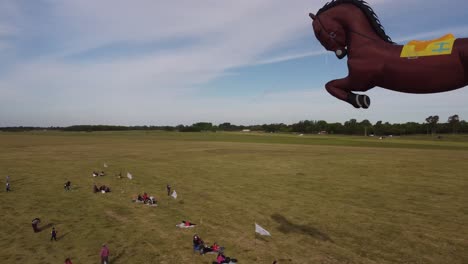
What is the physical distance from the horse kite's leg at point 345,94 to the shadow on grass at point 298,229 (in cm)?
1830

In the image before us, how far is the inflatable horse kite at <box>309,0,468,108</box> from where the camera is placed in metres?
6.78

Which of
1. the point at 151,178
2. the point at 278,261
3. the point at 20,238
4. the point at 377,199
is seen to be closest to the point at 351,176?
the point at 377,199

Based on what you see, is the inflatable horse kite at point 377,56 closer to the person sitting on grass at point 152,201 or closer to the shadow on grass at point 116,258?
the shadow on grass at point 116,258

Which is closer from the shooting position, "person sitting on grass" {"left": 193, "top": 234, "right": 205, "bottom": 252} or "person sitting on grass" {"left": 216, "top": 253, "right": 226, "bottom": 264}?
"person sitting on grass" {"left": 216, "top": 253, "right": 226, "bottom": 264}

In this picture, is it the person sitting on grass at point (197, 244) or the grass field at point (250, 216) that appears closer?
the grass field at point (250, 216)

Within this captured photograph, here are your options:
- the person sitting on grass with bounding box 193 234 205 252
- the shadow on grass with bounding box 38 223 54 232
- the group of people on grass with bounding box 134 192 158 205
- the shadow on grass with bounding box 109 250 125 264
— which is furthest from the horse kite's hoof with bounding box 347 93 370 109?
the group of people on grass with bounding box 134 192 158 205

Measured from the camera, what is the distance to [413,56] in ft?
23.3

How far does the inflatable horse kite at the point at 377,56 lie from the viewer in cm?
678

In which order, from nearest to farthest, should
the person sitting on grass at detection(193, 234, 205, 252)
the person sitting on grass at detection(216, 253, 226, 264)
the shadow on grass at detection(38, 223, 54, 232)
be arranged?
the person sitting on grass at detection(216, 253, 226, 264) < the person sitting on grass at detection(193, 234, 205, 252) < the shadow on grass at detection(38, 223, 54, 232)

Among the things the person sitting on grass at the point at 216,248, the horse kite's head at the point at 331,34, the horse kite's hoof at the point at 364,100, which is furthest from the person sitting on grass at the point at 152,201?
the horse kite's hoof at the point at 364,100

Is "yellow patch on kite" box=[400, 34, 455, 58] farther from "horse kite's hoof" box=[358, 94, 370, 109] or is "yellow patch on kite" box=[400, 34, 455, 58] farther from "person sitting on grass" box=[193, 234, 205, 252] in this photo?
"person sitting on grass" box=[193, 234, 205, 252]

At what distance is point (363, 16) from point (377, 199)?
31113 mm

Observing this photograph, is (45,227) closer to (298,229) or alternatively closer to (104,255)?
(104,255)

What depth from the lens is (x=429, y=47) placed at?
6969 millimetres
